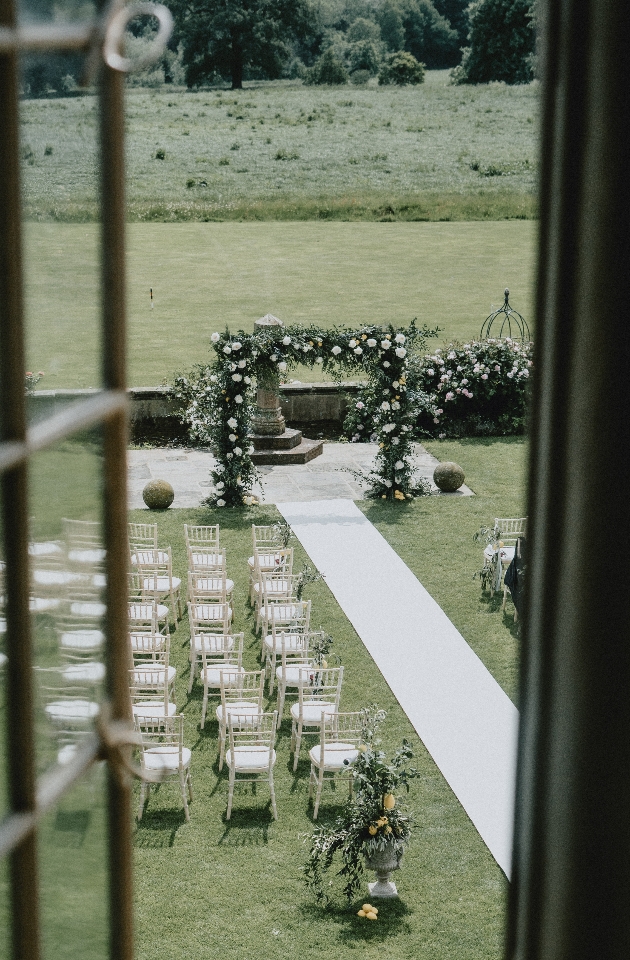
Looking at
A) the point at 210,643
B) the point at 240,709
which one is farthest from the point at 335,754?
the point at 210,643

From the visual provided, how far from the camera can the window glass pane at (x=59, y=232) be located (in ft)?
4.04

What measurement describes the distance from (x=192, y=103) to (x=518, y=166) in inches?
535

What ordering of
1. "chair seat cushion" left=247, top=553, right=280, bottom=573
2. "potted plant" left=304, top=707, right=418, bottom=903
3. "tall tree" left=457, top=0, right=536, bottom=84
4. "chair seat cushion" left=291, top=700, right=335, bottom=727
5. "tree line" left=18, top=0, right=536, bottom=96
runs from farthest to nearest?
"tall tree" left=457, top=0, right=536, bottom=84 < "tree line" left=18, top=0, right=536, bottom=96 < "chair seat cushion" left=247, top=553, right=280, bottom=573 < "chair seat cushion" left=291, top=700, right=335, bottom=727 < "potted plant" left=304, top=707, right=418, bottom=903

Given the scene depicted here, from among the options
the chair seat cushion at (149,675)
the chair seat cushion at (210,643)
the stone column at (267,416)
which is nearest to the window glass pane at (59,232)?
the chair seat cushion at (149,675)

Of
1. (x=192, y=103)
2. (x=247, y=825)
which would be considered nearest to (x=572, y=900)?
(x=247, y=825)

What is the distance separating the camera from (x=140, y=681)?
35.7 ft

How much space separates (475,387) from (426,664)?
33.1ft

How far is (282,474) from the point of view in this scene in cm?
1930

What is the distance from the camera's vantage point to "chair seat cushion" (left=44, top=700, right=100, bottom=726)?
1.35 meters

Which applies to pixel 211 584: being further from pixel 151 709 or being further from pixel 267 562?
pixel 151 709

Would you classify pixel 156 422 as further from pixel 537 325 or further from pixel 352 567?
pixel 537 325

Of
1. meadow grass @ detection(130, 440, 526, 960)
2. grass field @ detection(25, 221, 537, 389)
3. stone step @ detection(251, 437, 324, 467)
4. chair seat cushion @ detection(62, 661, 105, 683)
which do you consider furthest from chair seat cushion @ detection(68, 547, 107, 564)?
grass field @ detection(25, 221, 537, 389)

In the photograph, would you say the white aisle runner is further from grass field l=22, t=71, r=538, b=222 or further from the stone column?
grass field l=22, t=71, r=538, b=222

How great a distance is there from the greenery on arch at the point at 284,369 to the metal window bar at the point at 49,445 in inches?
617
